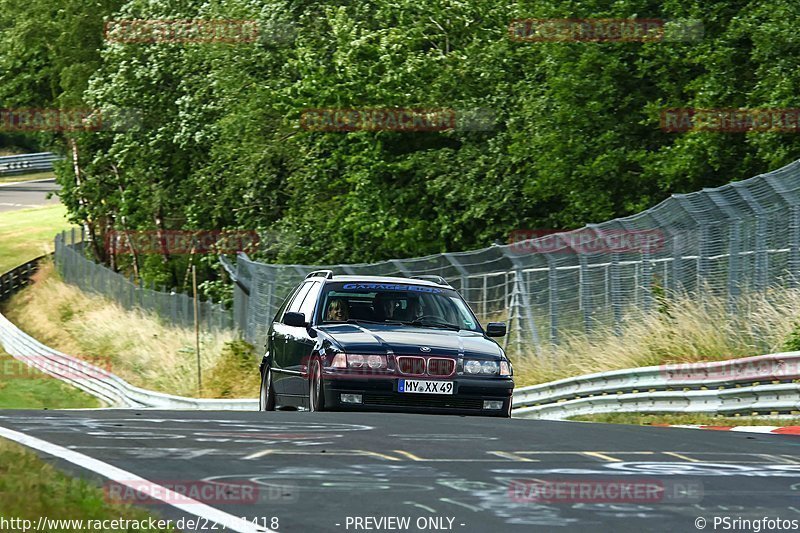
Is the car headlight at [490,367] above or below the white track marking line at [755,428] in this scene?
above

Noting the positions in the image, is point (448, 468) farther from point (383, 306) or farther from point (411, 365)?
point (383, 306)

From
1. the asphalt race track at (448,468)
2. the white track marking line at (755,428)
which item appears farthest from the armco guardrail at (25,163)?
the asphalt race track at (448,468)

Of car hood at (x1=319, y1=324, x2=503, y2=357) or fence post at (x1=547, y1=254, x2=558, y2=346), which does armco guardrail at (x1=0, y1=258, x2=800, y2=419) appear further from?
car hood at (x1=319, y1=324, x2=503, y2=357)

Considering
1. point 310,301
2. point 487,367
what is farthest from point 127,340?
point 487,367

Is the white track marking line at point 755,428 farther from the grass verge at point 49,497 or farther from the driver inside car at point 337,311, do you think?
the grass verge at point 49,497

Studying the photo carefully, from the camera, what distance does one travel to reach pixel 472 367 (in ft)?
44.2

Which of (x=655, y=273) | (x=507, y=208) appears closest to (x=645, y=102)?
(x=507, y=208)

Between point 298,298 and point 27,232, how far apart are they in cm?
7102

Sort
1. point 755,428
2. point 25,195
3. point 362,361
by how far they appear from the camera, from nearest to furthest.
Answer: point 362,361
point 755,428
point 25,195

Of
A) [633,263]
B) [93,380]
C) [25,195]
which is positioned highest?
[633,263]

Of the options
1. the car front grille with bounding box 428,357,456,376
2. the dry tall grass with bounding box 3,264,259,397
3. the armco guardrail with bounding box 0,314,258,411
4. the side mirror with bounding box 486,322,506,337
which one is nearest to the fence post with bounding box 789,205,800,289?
the side mirror with bounding box 486,322,506,337

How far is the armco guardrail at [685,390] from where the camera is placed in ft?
48.8

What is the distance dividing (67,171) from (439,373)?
51101 millimetres

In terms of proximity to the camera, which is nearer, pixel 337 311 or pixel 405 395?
pixel 405 395
